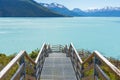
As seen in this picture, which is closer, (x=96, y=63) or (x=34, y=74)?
(x=96, y=63)

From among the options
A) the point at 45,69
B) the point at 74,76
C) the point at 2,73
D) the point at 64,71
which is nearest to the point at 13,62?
the point at 2,73

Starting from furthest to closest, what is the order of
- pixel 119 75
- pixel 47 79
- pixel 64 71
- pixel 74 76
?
pixel 64 71
pixel 74 76
pixel 47 79
pixel 119 75

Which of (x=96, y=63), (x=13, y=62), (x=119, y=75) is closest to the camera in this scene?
(x=119, y=75)

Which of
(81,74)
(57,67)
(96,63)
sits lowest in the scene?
(57,67)

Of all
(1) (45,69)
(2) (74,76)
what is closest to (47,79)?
(2) (74,76)

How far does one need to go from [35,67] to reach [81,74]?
1.24 metres

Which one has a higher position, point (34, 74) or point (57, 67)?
point (34, 74)

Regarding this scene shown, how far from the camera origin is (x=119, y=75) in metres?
4.16

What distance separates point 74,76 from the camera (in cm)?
1066

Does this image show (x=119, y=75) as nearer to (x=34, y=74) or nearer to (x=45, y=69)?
(x=34, y=74)

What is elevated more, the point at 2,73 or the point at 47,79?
Result: the point at 2,73

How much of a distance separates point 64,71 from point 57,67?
1.15 m

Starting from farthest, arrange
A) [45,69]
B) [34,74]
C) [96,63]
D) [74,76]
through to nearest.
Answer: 1. [45,69]
2. [74,76]
3. [34,74]
4. [96,63]

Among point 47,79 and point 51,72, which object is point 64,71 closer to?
point 51,72
